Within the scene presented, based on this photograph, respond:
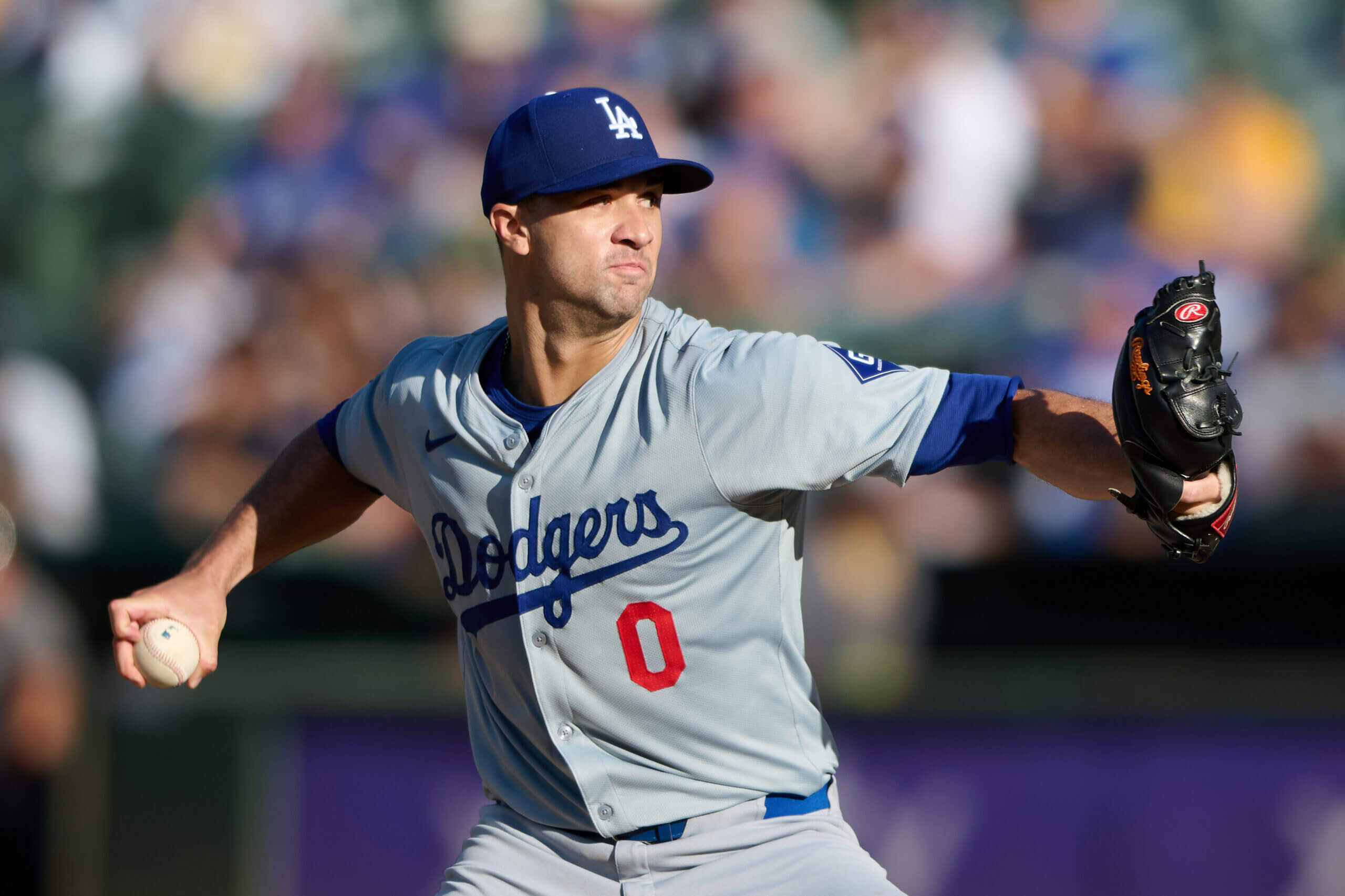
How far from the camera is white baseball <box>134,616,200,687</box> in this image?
2.64m

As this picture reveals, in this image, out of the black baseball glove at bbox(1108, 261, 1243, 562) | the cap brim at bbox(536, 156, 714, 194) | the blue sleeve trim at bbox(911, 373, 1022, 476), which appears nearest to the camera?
the black baseball glove at bbox(1108, 261, 1243, 562)

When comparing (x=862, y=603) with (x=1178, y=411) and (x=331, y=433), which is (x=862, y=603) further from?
(x=1178, y=411)

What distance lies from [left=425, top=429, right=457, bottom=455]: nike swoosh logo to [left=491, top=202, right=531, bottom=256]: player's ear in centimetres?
39

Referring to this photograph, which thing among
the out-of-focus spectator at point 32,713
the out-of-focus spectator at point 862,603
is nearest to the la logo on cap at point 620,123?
the out-of-focus spectator at point 862,603

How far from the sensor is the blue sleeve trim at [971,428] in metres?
2.59

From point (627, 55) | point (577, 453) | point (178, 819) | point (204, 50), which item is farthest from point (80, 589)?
point (577, 453)

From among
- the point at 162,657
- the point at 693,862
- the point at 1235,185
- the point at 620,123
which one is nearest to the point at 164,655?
the point at 162,657

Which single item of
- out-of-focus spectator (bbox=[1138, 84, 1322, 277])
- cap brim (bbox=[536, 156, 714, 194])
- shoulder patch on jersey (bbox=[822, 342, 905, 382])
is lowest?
shoulder patch on jersey (bbox=[822, 342, 905, 382])

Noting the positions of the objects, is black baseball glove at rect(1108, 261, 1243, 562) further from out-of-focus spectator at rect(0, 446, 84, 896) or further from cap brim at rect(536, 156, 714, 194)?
out-of-focus spectator at rect(0, 446, 84, 896)

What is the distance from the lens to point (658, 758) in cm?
271

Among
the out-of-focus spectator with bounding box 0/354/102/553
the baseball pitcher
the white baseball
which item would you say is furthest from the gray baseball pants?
the out-of-focus spectator with bounding box 0/354/102/553

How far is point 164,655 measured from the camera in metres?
2.64

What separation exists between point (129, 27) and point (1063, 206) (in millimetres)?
4863

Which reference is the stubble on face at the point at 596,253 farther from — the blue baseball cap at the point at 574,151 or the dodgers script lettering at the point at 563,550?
the dodgers script lettering at the point at 563,550
